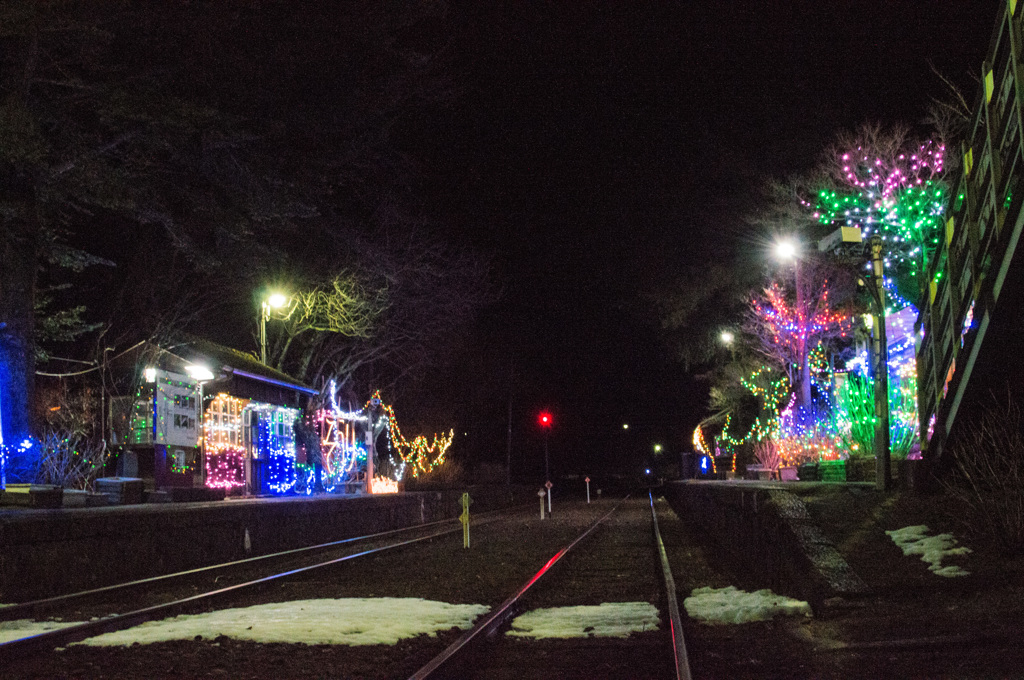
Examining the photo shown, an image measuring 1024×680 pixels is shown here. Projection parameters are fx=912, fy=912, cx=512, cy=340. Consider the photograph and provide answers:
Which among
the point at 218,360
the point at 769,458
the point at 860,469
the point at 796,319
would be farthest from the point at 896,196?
the point at 218,360

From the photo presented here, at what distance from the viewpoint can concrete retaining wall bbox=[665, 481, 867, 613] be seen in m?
8.03

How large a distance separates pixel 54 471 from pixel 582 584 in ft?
36.9

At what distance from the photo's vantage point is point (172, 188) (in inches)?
778

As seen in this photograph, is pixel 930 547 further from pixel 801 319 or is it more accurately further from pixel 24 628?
pixel 801 319

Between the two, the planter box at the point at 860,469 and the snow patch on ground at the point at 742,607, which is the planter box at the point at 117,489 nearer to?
the snow patch on ground at the point at 742,607

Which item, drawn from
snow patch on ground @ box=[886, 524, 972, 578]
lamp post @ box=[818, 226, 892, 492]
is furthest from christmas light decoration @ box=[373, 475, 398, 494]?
snow patch on ground @ box=[886, 524, 972, 578]

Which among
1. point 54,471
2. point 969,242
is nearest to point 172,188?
point 54,471

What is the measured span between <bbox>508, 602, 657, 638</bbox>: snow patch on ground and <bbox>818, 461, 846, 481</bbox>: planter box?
340 inches

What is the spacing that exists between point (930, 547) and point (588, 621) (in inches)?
132

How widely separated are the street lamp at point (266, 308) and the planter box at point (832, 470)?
1596 centimetres

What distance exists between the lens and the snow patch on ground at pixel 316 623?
305 inches

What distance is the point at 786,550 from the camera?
9320 millimetres

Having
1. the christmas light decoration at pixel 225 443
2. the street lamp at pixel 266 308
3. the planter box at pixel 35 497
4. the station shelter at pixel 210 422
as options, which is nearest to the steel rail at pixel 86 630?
the planter box at pixel 35 497

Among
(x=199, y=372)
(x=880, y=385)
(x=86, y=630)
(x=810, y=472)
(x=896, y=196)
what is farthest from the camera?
(x=896, y=196)
